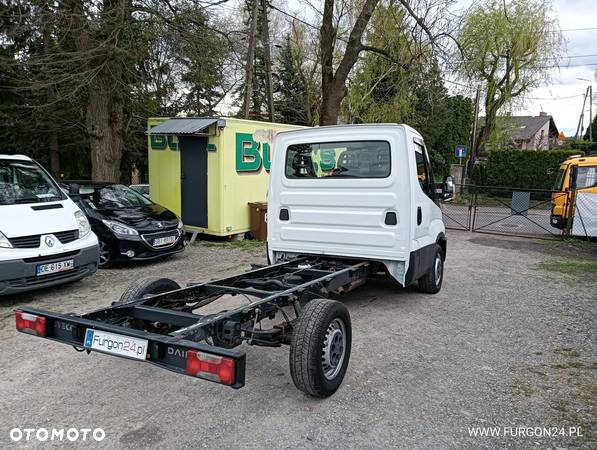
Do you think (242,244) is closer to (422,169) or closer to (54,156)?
(422,169)

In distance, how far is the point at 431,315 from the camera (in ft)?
18.7

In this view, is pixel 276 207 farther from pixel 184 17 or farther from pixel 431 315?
pixel 184 17

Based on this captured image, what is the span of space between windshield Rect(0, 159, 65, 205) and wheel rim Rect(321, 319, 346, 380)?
4863 mm

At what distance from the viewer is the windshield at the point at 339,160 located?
5.31 meters

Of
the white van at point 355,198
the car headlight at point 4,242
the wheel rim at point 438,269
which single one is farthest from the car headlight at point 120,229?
the wheel rim at point 438,269

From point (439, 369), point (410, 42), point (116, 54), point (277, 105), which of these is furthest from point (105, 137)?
point (277, 105)

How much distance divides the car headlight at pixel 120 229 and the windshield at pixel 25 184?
117cm

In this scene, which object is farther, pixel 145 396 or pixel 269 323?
pixel 269 323

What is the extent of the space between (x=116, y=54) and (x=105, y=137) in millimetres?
2286

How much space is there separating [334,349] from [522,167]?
2395 centimetres

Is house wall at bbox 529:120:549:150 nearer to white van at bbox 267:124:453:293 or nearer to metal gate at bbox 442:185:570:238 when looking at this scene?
metal gate at bbox 442:185:570:238

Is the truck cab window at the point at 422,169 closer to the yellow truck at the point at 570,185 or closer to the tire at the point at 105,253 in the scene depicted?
→ the tire at the point at 105,253

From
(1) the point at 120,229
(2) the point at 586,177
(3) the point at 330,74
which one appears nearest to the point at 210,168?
(1) the point at 120,229

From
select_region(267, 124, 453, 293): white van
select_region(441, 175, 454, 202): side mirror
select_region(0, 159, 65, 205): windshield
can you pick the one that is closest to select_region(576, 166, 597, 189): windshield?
select_region(441, 175, 454, 202): side mirror
